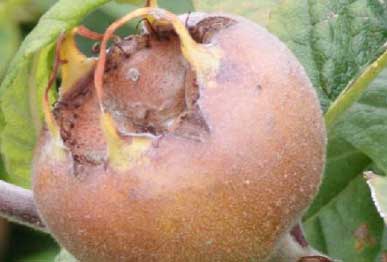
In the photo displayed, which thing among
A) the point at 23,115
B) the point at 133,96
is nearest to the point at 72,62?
the point at 133,96

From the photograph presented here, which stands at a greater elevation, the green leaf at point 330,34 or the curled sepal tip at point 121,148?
the curled sepal tip at point 121,148

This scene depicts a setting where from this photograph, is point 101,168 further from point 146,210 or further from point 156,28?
point 156,28

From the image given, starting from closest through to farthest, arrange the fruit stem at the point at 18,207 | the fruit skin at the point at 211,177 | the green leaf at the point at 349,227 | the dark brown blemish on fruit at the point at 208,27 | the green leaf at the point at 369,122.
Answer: the fruit skin at the point at 211,177
the dark brown blemish on fruit at the point at 208,27
the fruit stem at the point at 18,207
the green leaf at the point at 369,122
the green leaf at the point at 349,227

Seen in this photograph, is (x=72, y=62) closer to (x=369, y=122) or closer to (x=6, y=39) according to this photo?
(x=369, y=122)

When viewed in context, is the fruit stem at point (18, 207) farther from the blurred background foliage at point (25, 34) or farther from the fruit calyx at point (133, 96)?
the blurred background foliage at point (25, 34)

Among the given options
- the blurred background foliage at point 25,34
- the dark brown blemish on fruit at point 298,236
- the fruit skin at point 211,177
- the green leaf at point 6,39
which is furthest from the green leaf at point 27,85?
the green leaf at point 6,39

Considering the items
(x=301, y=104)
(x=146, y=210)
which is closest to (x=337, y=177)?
(x=301, y=104)
